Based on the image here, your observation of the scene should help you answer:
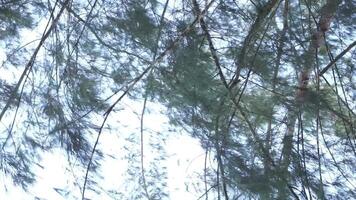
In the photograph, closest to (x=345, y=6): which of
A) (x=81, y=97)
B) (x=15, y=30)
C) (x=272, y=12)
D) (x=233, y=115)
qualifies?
(x=272, y=12)

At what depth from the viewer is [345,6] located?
1.18 meters

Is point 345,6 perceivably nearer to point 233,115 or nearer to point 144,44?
point 233,115

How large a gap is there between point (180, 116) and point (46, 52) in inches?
15.7

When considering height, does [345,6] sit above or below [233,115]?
above

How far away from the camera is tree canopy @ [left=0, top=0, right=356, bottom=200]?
112 centimetres

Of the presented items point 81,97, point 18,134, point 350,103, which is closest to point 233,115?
point 350,103

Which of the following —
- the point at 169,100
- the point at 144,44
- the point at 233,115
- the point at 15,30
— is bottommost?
the point at 233,115

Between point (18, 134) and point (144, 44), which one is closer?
point (144, 44)

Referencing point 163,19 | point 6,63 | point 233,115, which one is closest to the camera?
point 233,115

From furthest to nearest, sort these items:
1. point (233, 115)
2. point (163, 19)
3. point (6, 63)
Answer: point (6, 63) < point (163, 19) < point (233, 115)

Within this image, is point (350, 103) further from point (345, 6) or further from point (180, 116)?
point (180, 116)

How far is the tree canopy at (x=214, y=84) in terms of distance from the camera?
112 cm

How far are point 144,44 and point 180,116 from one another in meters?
0.21

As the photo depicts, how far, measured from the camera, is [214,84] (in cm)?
117
